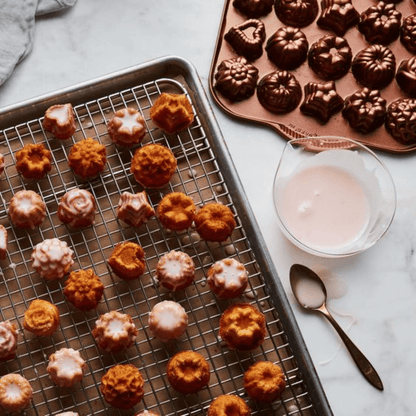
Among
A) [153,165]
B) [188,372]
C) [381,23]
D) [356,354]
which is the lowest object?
[356,354]

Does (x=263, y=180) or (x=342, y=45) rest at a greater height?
(x=342, y=45)

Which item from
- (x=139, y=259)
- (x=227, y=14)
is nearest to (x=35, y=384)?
(x=139, y=259)

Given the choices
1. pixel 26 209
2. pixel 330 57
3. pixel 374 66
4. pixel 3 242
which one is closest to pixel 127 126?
pixel 26 209

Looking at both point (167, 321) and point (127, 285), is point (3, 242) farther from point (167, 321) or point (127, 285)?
point (167, 321)

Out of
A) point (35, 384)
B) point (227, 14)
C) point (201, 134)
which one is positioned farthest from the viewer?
point (227, 14)

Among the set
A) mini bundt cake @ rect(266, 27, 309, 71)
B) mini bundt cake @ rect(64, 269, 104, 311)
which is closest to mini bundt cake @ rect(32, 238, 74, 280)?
mini bundt cake @ rect(64, 269, 104, 311)

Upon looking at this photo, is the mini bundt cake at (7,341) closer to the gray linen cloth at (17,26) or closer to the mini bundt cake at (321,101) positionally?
the gray linen cloth at (17,26)

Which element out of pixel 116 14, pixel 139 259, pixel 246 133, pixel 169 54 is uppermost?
pixel 116 14

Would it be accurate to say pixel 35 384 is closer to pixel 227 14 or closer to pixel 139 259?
pixel 139 259
